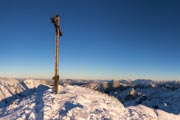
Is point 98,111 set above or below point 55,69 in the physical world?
below

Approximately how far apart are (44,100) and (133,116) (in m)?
7.72

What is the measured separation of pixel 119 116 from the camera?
20250 mm

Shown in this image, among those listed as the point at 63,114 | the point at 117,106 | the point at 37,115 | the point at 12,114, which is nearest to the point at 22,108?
the point at 12,114

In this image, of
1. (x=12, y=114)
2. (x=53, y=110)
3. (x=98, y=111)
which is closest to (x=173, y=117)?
(x=98, y=111)

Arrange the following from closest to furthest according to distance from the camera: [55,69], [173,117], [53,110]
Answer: [53,110] < [173,117] < [55,69]

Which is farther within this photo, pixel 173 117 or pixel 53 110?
pixel 173 117

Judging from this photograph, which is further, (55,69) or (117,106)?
(55,69)

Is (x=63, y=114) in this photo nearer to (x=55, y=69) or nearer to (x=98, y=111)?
(x=98, y=111)

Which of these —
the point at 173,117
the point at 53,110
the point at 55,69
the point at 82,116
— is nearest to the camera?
the point at 82,116

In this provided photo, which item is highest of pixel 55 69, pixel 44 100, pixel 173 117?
pixel 55 69

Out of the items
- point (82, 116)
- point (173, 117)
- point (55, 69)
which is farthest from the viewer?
point (55, 69)

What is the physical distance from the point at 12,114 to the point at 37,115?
2.58m

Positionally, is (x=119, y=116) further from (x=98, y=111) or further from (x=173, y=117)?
(x=173, y=117)

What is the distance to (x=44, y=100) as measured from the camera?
2295 cm
